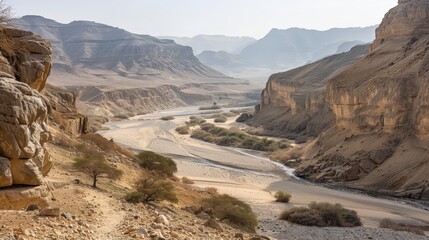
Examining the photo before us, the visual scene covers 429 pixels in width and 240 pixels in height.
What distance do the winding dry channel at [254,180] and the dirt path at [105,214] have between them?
642 cm

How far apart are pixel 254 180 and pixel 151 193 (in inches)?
832

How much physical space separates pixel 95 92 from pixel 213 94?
4313 cm

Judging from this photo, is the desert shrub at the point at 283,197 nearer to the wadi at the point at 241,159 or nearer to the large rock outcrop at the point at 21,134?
the wadi at the point at 241,159

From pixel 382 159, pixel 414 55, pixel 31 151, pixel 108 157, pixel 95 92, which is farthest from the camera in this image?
pixel 95 92

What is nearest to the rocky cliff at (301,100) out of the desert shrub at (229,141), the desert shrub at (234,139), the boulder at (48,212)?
the desert shrub at (234,139)

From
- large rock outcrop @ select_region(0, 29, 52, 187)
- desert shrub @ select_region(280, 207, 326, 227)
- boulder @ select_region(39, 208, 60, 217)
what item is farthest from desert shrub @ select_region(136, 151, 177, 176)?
boulder @ select_region(39, 208, 60, 217)

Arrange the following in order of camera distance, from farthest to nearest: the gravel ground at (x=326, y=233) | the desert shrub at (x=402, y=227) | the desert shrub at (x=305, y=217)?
the desert shrub at (x=402, y=227), the desert shrub at (x=305, y=217), the gravel ground at (x=326, y=233)

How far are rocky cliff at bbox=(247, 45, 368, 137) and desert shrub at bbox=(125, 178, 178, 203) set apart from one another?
40.8 meters

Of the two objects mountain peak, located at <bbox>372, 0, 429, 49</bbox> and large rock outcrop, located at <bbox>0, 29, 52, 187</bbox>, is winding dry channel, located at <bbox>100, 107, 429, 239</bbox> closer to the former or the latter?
large rock outcrop, located at <bbox>0, 29, 52, 187</bbox>

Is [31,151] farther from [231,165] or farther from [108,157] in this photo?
[231,165]

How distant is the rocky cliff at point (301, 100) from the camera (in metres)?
60.6

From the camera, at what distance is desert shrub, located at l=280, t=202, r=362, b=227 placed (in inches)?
811

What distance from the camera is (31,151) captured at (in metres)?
10.7

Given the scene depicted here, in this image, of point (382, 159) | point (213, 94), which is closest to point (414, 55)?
point (382, 159)
